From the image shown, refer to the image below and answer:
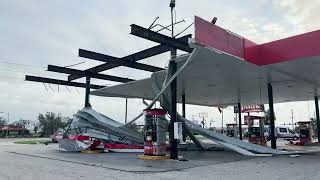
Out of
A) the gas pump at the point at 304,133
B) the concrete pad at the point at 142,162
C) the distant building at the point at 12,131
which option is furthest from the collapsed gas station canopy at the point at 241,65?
the distant building at the point at 12,131

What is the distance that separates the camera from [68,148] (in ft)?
72.3

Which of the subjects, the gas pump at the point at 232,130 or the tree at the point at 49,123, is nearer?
the gas pump at the point at 232,130

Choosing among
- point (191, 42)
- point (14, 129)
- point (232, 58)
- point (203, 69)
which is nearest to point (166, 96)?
point (203, 69)

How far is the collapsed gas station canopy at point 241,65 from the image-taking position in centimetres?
1455

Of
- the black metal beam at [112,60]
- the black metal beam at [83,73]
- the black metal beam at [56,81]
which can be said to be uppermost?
the black metal beam at [112,60]

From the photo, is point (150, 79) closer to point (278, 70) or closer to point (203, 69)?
point (203, 69)

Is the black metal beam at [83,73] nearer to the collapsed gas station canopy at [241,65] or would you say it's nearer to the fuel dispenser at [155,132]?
the collapsed gas station canopy at [241,65]

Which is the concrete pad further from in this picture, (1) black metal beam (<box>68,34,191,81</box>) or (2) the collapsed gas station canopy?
(1) black metal beam (<box>68,34,191,81</box>)

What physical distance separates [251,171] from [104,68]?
1404cm

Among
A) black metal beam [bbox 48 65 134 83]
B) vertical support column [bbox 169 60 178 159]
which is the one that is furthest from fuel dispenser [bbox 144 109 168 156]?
black metal beam [bbox 48 65 134 83]

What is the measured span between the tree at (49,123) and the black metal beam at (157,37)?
177 feet

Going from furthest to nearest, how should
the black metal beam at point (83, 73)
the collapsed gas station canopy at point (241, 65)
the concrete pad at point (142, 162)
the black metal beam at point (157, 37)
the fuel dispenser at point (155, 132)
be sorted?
the black metal beam at point (83, 73) → the fuel dispenser at point (155, 132) → the collapsed gas station canopy at point (241, 65) → the black metal beam at point (157, 37) → the concrete pad at point (142, 162)

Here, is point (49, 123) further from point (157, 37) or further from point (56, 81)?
point (157, 37)

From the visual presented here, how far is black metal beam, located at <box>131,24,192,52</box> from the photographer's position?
13.8 meters
